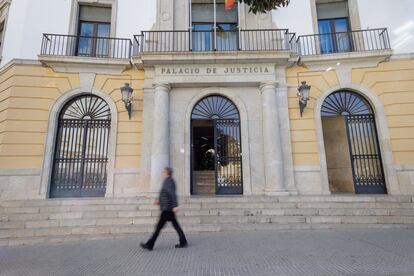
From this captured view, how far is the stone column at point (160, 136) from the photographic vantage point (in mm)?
8609

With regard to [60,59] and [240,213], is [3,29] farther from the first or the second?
[240,213]

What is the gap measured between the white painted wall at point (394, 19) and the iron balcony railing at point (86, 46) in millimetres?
10241

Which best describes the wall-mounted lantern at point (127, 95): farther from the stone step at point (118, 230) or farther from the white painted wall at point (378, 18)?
the white painted wall at point (378, 18)

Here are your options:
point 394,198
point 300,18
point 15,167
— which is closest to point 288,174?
point 394,198

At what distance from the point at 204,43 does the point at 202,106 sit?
2898mm

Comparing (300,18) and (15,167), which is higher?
(300,18)

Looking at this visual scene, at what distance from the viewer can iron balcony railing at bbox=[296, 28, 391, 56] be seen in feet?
32.1

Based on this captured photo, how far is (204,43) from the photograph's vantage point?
34.3 feet

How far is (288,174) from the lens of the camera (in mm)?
8891

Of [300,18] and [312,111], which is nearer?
[312,111]

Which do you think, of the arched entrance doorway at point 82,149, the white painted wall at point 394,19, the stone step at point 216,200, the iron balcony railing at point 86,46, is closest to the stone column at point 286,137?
the stone step at point 216,200

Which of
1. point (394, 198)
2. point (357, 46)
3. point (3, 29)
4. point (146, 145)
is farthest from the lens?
point (3, 29)

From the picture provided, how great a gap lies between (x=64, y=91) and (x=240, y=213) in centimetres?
830

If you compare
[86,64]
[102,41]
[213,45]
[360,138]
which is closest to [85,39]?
[102,41]
